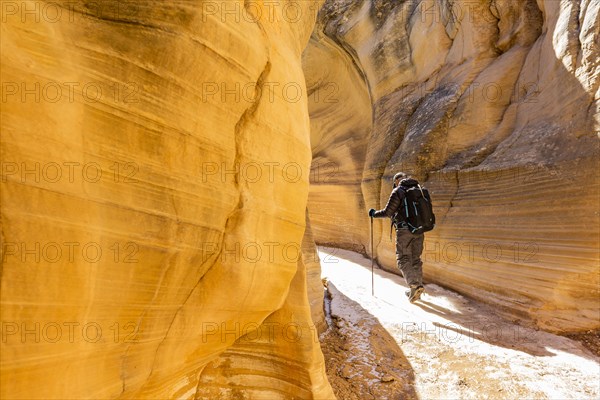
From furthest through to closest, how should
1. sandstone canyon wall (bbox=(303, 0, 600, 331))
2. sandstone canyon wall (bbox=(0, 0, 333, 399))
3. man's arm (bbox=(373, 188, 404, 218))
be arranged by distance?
man's arm (bbox=(373, 188, 404, 218)) → sandstone canyon wall (bbox=(303, 0, 600, 331)) → sandstone canyon wall (bbox=(0, 0, 333, 399))

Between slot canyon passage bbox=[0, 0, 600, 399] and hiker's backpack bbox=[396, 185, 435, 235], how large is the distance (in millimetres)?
868

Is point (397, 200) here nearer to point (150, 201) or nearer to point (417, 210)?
point (417, 210)

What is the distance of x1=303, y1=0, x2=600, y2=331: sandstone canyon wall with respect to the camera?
4.11m

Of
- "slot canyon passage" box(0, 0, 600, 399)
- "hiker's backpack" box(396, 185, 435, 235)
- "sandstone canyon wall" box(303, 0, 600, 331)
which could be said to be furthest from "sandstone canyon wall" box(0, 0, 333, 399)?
"sandstone canyon wall" box(303, 0, 600, 331)

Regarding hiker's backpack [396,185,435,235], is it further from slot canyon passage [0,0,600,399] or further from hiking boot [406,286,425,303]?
slot canyon passage [0,0,600,399]

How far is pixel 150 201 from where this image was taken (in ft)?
5.67

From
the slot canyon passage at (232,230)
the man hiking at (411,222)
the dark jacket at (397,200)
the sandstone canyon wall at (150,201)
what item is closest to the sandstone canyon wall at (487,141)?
the slot canyon passage at (232,230)

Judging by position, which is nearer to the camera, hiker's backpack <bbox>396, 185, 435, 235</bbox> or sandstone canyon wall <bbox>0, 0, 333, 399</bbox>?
sandstone canyon wall <bbox>0, 0, 333, 399</bbox>

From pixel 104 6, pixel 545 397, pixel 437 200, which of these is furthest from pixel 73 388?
pixel 437 200

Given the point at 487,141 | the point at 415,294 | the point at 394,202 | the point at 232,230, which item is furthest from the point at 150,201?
the point at 487,141

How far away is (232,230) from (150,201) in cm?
50

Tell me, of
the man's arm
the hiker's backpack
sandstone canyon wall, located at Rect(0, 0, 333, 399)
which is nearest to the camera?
sandstone canyon wall, located at Rect(0, 0, 333, 399)

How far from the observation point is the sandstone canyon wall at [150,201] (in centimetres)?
141

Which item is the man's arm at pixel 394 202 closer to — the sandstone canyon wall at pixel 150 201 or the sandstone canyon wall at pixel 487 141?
the sandstone canyon wall at pixel 487 141
